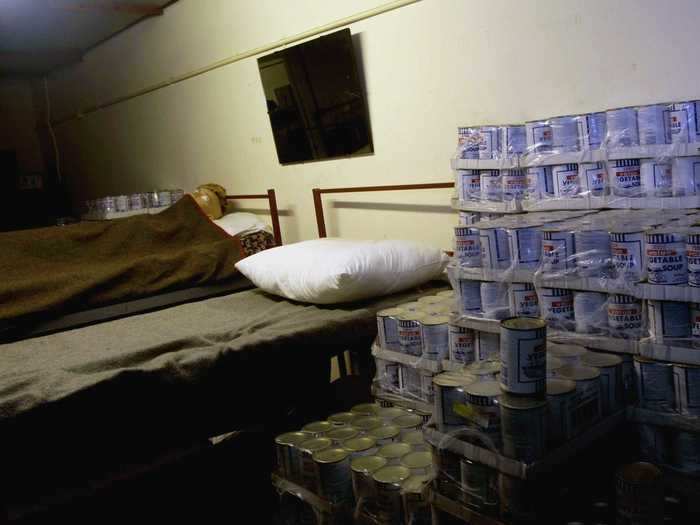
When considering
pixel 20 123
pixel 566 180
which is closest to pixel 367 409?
pixel 566 180

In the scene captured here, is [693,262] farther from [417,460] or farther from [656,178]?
[417,460]

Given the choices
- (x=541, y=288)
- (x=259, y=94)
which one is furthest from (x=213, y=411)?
(x=259, y=94)

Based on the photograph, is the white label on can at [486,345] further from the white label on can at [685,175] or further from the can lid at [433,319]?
the white label on can at [685,175]

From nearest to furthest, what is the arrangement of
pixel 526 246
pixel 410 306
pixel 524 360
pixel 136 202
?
pixel 524 360 < pixel 526 246 < pixel 410 306 < pixel 136 202

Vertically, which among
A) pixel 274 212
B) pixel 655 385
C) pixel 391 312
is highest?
pixel 274 212

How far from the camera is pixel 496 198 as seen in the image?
198cm

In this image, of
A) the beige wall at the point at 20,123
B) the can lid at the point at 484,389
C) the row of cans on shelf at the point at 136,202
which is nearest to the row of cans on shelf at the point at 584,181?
the can lid at the point at 484,389

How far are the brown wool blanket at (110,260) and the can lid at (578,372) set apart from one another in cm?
179

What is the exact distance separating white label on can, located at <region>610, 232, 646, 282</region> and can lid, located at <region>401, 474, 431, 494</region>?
0.67 m

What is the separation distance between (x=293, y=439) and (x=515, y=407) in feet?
2.56

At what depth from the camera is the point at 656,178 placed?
5.35ft

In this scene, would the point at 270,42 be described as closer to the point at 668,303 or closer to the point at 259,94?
the point at 259,94

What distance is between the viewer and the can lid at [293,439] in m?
1.71

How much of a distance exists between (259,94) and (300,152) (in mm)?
492
